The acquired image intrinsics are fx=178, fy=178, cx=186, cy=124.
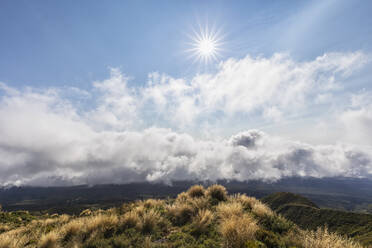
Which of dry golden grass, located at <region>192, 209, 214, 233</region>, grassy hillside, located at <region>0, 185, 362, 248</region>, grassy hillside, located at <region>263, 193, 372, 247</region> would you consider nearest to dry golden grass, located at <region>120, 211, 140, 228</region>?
grassy hillside, located at <region>0, 185, 362, 248</region>

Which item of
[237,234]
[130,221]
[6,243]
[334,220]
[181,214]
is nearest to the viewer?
[237,234]

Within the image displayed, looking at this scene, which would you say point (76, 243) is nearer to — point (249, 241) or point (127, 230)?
point (127, 230)

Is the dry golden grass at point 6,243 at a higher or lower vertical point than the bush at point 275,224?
higher

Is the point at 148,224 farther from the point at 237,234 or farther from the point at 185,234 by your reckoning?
the point at 237,234

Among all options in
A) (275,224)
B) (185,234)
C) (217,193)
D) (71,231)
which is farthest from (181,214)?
(71,231)

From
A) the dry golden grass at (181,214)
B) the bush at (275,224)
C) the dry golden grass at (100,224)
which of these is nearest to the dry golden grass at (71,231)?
the dry golden grass at (100,224)

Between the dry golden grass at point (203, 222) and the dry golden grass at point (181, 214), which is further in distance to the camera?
the dry golden grass at point (181, 214)

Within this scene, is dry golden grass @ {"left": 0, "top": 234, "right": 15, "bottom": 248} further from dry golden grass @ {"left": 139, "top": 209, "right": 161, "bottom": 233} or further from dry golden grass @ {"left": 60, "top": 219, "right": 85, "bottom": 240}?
dry golden grass @ {"left": 139, "top": 209, "right": 161, "bottom": 233}

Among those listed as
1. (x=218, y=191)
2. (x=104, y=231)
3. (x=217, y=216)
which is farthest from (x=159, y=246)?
(x=218, y=191)

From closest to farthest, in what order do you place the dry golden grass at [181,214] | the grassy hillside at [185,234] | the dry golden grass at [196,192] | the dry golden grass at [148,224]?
the grassy hillside at [185,234]
the dry golden grass at [148,224]
the dry golden grass at [181,214]
the dry golden grass at [196,192]

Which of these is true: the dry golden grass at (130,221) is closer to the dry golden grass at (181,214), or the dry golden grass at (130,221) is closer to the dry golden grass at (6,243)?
the dry golden grass at (181,214)

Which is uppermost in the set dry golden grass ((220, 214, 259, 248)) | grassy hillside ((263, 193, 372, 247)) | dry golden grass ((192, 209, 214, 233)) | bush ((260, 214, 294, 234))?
dry golden grass ((220, 214, 259, 248))

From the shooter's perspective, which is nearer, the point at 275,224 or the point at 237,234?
the point at 237,234

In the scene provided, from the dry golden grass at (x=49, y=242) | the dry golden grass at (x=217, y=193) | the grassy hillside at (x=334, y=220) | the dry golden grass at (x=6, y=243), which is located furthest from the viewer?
the grassy hillside at (x=334, y=220)
